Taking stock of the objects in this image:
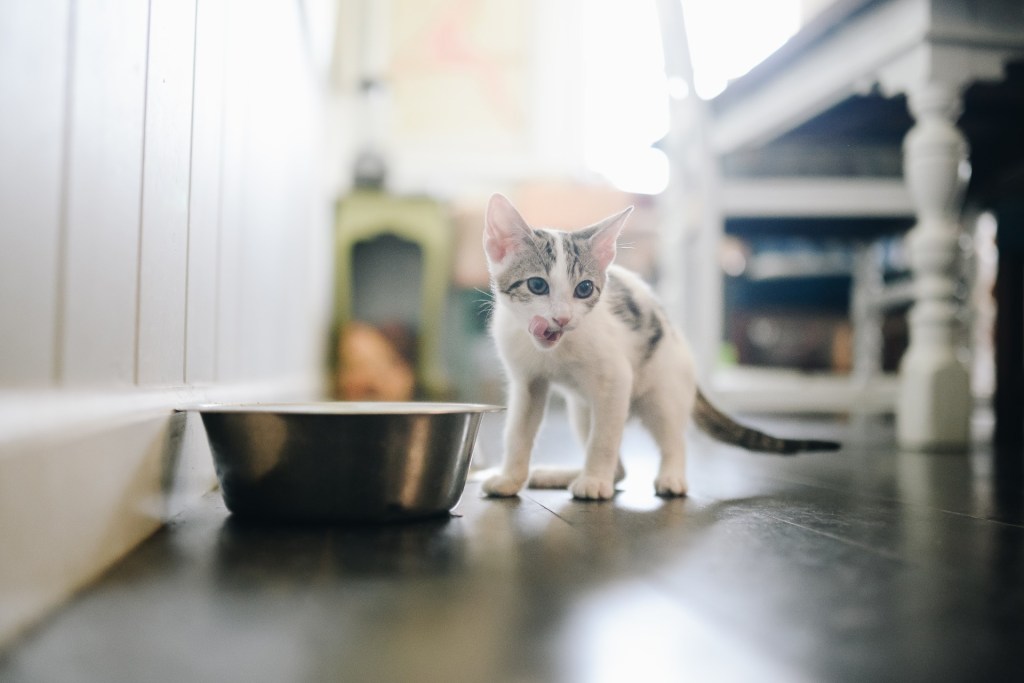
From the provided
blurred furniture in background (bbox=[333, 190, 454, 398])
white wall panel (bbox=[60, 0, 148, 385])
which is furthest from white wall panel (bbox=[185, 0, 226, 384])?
blurred furniture in background (bbox=[333, 190, 454, 398])

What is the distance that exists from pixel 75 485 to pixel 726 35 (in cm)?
265

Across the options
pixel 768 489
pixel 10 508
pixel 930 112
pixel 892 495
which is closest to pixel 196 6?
pixel 10 508

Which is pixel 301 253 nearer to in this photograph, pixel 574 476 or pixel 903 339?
pixel 574 476

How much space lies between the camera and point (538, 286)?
1.16 m

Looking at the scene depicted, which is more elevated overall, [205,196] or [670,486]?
[205,196]

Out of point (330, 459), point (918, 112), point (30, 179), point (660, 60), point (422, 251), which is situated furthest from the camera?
point (422, 251)

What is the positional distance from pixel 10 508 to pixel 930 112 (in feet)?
6.81

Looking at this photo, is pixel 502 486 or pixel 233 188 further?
pixel 233 188

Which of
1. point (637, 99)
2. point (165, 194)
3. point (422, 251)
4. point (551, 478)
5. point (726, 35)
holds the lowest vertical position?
point (551, 478)

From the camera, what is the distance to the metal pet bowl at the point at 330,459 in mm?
1000

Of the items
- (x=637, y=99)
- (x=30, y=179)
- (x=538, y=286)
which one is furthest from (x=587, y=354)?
(x=637, y=99)

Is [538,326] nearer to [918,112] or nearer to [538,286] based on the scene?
[538,286]

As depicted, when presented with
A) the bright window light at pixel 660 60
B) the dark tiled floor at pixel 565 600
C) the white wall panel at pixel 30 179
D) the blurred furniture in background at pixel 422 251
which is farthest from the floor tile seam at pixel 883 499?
the blurred furniture in background at pixel 422 251

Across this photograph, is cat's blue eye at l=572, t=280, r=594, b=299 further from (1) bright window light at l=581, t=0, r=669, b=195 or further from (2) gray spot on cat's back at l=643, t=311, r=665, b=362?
(1) bright window light at l=581, t=0, r=669, b=195
